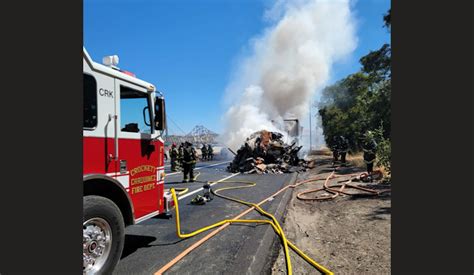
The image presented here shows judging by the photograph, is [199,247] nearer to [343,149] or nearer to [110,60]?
[110,60]

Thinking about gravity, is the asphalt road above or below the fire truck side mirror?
below

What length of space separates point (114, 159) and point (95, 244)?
92 centimetres

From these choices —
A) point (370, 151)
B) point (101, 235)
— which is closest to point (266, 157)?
point (370, 151)

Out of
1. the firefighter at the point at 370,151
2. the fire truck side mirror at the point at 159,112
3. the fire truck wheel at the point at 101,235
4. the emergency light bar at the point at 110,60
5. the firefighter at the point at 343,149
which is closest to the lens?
the fire truck wheel at the point at 101,235

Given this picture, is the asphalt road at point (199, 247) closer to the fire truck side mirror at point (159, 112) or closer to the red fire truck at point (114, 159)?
the red fire truck at point (114, 159)

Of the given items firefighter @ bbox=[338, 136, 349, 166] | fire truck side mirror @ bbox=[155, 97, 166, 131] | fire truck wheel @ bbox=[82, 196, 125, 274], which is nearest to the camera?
fire truck wheel @ bbox=[82, 196, 125, 274]

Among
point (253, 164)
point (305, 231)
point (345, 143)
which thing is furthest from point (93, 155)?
point (345, 143)

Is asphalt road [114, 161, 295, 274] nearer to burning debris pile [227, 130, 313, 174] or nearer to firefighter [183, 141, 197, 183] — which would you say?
firefighter [183, 141, 197, 183]

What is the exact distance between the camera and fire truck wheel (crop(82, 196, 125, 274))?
10.2ft

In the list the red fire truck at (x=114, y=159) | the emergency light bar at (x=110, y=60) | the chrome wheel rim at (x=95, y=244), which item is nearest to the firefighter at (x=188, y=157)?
the red fire truck at (x=114, y=159)

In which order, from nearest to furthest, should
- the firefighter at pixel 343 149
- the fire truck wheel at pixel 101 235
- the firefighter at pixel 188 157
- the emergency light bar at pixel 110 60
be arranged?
the fire truck wheel at pixel 101 235 < the emergency light bar at pixel 110 60 < the firefighter at pixel 188 157 < the firefighter at pixel 343 149

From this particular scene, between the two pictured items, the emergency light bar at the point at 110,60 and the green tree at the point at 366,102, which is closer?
Result: the emergency light bar at the point at 110,60

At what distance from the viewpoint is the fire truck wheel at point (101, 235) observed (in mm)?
3117

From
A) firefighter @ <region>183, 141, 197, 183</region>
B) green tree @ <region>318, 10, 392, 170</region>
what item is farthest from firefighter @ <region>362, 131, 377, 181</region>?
firefighter @ <region>183, 141, 197, 183</region>
